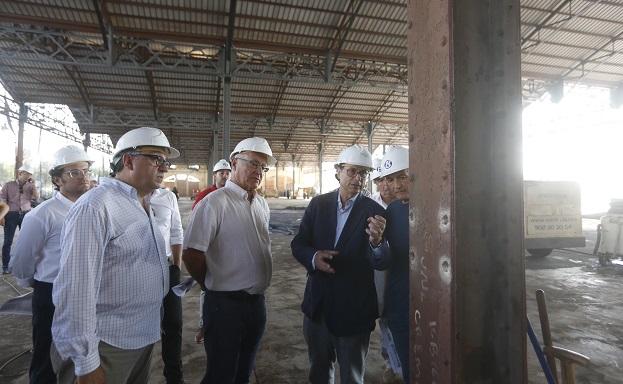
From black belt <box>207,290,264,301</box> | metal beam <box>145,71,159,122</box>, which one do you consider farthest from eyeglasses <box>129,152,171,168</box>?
metal beam <box>145,71,159,122</box>

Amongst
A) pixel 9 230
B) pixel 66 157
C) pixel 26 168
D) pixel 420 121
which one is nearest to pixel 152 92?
pixel 26 168

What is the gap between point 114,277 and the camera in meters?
1.68

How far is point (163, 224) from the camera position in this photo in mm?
3107

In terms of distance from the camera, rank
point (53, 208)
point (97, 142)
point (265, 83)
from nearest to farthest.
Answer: point (53, 208) → point (265, 83) → point (97, 142)

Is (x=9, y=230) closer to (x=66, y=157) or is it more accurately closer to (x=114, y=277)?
(x=66, y=157)

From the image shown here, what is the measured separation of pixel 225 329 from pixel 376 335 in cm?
268

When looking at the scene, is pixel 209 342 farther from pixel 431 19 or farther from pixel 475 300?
pixel 431 19

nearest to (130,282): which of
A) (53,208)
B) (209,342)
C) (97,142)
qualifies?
Result: (209,342)

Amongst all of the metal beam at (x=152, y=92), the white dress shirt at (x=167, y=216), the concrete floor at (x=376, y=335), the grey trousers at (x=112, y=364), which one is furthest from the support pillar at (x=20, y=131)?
the grey trousers at (x=112, y=364)

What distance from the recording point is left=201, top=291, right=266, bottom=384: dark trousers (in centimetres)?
221

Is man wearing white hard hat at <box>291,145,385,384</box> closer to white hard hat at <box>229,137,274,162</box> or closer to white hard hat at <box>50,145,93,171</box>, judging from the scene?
white hard hat at <box>229,137,274,162</box>

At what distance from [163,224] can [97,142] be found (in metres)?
30.3

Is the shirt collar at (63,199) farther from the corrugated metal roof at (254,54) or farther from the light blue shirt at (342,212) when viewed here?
the corrugated metal roof at (254,54)

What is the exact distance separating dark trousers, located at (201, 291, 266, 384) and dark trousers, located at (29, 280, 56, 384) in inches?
44.3
